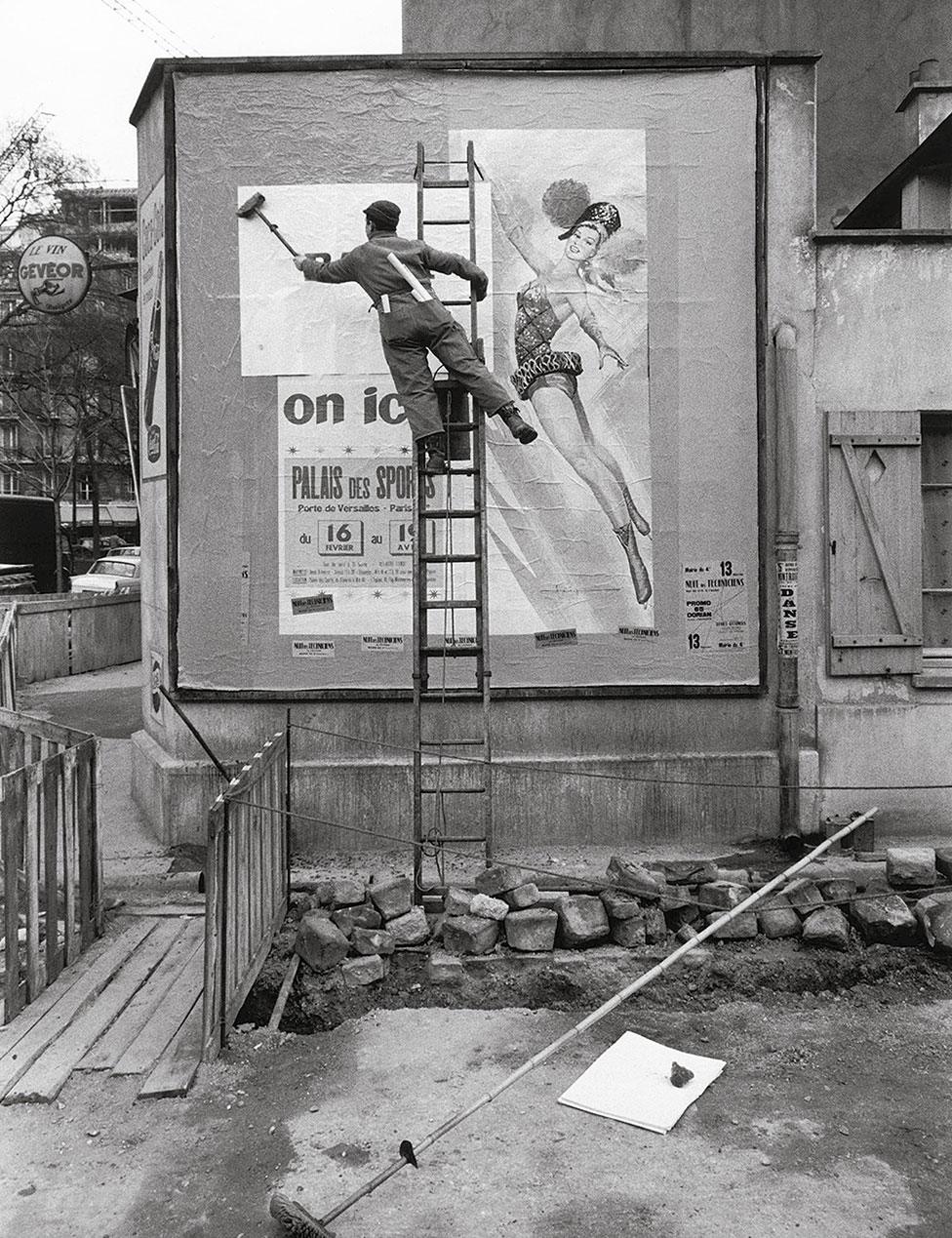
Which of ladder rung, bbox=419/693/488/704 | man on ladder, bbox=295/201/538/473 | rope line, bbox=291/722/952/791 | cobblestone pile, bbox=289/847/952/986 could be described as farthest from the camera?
ladder rung, bbox=419/693/488/704

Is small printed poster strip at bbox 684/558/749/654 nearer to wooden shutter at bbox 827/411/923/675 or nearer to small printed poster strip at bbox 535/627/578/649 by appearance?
wooden shutter at bbox 827/411/923/675

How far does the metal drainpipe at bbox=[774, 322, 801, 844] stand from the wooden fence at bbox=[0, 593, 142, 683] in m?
11.7

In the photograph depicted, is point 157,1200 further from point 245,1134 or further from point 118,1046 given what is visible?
point 118,1046

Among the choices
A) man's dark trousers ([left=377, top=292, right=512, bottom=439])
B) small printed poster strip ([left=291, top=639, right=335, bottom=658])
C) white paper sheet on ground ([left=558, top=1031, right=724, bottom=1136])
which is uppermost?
man's dark trousers ([left=377, top=292, right=512, bottom=439])

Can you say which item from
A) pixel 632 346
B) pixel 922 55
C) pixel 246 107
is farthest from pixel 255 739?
pixel 922 55

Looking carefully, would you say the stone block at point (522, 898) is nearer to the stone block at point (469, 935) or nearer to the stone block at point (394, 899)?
the stone block at point (469, 935)

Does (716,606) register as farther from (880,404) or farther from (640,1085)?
(640,1085)

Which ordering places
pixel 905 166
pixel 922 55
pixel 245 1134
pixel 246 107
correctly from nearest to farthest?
pixel 245 1134 → pixel 246 107 → pixel 905 166 → pixel 922 55

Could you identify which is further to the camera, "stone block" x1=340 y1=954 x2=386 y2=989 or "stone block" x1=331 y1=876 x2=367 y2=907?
"stone block" x1=331 y1=876 x2=367 y2=907

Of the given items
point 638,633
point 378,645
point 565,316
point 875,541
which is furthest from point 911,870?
point 565,316

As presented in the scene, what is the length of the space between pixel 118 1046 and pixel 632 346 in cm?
603

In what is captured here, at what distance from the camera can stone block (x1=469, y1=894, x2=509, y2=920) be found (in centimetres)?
644

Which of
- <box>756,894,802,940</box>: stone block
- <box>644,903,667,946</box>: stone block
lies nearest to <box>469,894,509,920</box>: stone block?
<box>644,903,667,946</box>: stone block

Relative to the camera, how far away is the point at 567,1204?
4266mm
